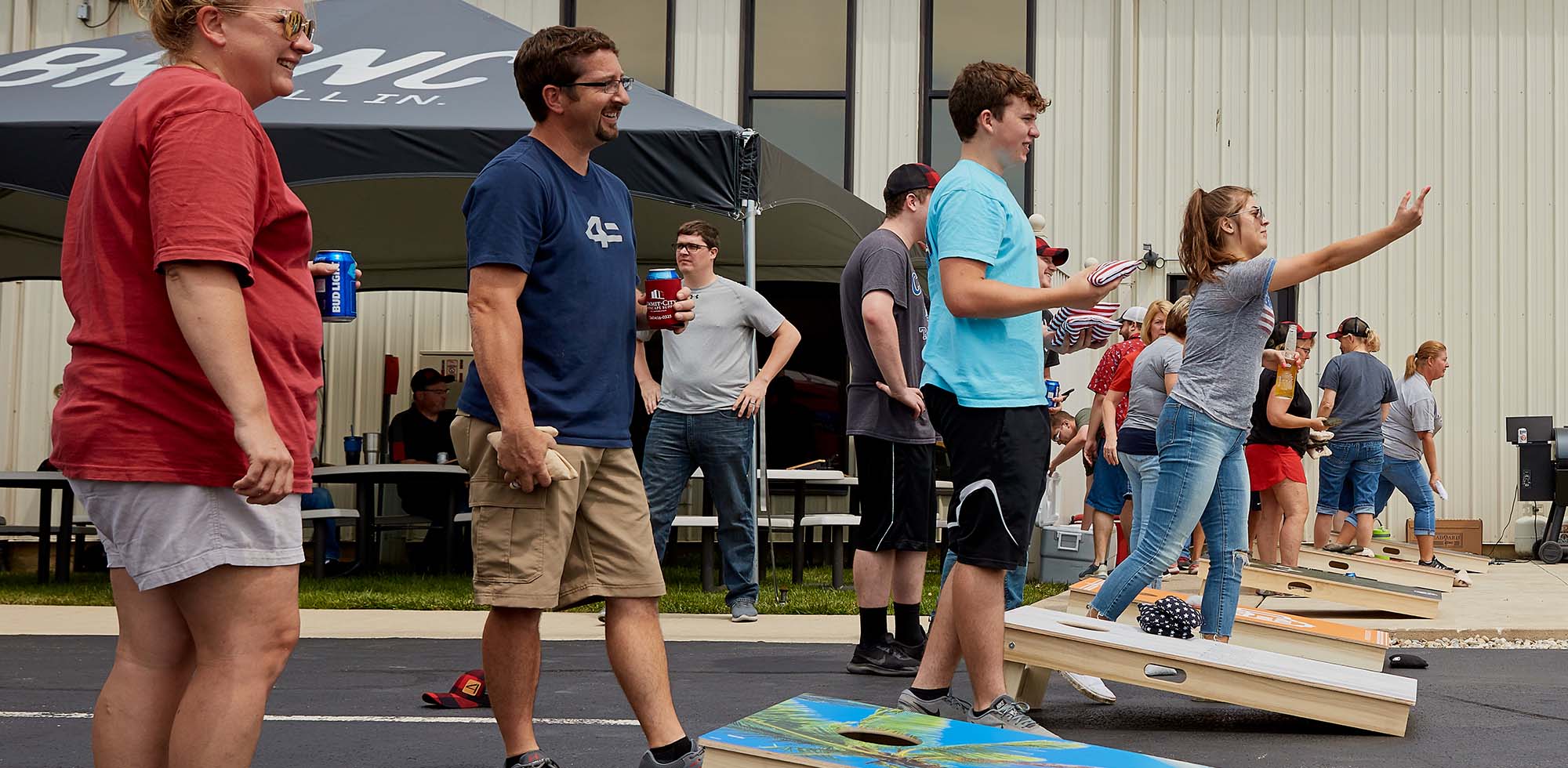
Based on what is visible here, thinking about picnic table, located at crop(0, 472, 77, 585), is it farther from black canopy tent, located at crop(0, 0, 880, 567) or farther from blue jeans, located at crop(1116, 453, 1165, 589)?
blue jeans, located at crop(1116, 453, 1165, 589)

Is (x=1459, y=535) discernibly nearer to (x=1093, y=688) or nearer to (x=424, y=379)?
(x=424, y=379)

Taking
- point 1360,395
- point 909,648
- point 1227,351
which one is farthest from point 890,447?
point 1360,395

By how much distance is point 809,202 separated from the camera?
9672mm

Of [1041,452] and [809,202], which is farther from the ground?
[809,202]

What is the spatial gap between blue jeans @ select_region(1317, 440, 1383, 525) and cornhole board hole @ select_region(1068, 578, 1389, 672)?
5.34 meters

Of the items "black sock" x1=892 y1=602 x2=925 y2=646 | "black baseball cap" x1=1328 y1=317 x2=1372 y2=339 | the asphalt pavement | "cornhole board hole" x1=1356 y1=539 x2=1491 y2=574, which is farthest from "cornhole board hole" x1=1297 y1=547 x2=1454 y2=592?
"black sock" x1=892 y1=602 x2=925 y2=646

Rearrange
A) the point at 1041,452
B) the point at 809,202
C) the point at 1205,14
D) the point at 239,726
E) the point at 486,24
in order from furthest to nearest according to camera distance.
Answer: the point at 1205,14, the point at 486,24, the point at 809,202, the point at 1041,452, the point at 239,726

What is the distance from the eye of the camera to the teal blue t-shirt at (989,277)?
4156 mm

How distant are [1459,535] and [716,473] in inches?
355

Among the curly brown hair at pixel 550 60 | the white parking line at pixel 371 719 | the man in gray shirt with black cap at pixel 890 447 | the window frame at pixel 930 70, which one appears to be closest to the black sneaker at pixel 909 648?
the man in gray shirt with black cap at pixel 890 447

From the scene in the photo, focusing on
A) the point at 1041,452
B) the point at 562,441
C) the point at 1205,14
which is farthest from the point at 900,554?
the point at 1205,14

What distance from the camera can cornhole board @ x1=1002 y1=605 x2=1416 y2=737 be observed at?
4.44 meters

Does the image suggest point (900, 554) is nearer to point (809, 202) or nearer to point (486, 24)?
point (809, 202)

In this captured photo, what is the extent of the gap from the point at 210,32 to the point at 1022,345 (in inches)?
94.1
